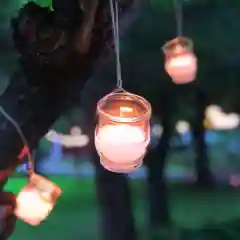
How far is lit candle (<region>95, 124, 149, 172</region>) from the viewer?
3.78 ft

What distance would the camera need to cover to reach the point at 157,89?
1732mm

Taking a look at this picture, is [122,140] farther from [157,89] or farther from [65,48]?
[157,89]

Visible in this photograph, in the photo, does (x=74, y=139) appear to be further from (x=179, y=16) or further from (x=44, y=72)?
(x=179, y=16)

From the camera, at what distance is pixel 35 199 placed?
4.13 feet

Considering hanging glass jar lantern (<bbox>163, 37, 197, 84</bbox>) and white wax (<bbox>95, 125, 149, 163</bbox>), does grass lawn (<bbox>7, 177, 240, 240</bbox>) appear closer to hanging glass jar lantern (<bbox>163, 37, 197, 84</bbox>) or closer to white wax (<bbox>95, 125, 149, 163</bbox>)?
hanging glass jar lantern (<bbox>163, 37, 197, 84</bbox>)

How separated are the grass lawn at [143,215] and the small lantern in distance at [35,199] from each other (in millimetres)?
410

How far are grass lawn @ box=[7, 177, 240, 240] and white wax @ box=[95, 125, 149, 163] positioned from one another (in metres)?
0.54

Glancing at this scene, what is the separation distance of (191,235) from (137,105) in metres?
0.60

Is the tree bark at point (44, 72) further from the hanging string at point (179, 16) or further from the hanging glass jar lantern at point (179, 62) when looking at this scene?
the hanging string at point (179, 16)

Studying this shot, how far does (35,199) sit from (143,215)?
55cm

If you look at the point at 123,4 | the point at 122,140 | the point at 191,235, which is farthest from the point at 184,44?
the point at 191,235

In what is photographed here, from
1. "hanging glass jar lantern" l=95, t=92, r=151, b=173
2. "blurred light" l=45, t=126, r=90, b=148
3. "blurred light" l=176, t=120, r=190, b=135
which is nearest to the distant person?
"blurred light" l=45, t=126, r=90, b=148

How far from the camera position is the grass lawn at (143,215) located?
171 centimetres

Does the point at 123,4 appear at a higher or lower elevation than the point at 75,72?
higher
